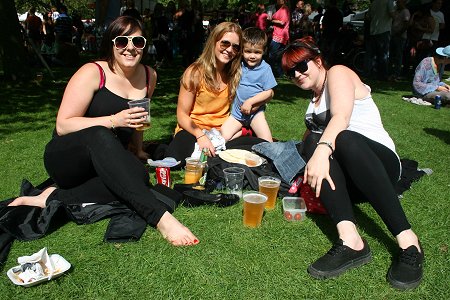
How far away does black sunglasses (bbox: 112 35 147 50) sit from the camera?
3100mm

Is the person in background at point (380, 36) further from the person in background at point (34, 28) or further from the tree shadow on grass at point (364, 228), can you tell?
the person in background at point (34, 28)

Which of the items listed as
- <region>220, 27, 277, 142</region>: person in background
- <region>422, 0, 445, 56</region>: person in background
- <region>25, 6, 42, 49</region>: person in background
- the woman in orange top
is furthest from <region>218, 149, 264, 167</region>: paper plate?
<region>25, 6, 42, 49</region>: person in background

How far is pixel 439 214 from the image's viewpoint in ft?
10.6

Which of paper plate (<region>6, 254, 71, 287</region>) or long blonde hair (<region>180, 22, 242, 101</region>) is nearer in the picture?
paper plate (<region>6, 254, 71, 287</region>)

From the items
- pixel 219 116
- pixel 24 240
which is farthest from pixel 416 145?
pixel 24 240

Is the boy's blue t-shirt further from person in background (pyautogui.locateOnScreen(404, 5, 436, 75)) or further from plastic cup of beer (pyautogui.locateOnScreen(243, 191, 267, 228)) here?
person in background (pyautogui.locateOnScreen(404, 5, 436, 75))

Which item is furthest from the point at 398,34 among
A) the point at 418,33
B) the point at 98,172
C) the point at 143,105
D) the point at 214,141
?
the point at 98,172

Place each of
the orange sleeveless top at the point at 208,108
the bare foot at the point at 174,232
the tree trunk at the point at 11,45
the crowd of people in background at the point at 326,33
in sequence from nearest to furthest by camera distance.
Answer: the bare foot at the point at 174,232 < the orange sleeveless top at the point at 208,108 < the tree trunk at the point at 11,45 < the crowd of people in background at the point at 326,33

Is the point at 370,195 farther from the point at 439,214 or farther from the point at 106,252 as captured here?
the point at 106,252

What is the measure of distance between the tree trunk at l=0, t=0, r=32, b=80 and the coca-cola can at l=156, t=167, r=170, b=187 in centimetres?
678

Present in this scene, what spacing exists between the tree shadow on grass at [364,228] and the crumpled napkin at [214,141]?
127 cm

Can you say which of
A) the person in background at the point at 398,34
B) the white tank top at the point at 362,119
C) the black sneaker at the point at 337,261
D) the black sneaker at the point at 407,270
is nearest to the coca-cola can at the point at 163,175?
the white tank top at the point at 362,119

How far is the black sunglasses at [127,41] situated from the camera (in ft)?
10.2

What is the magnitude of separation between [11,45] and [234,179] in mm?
7265
